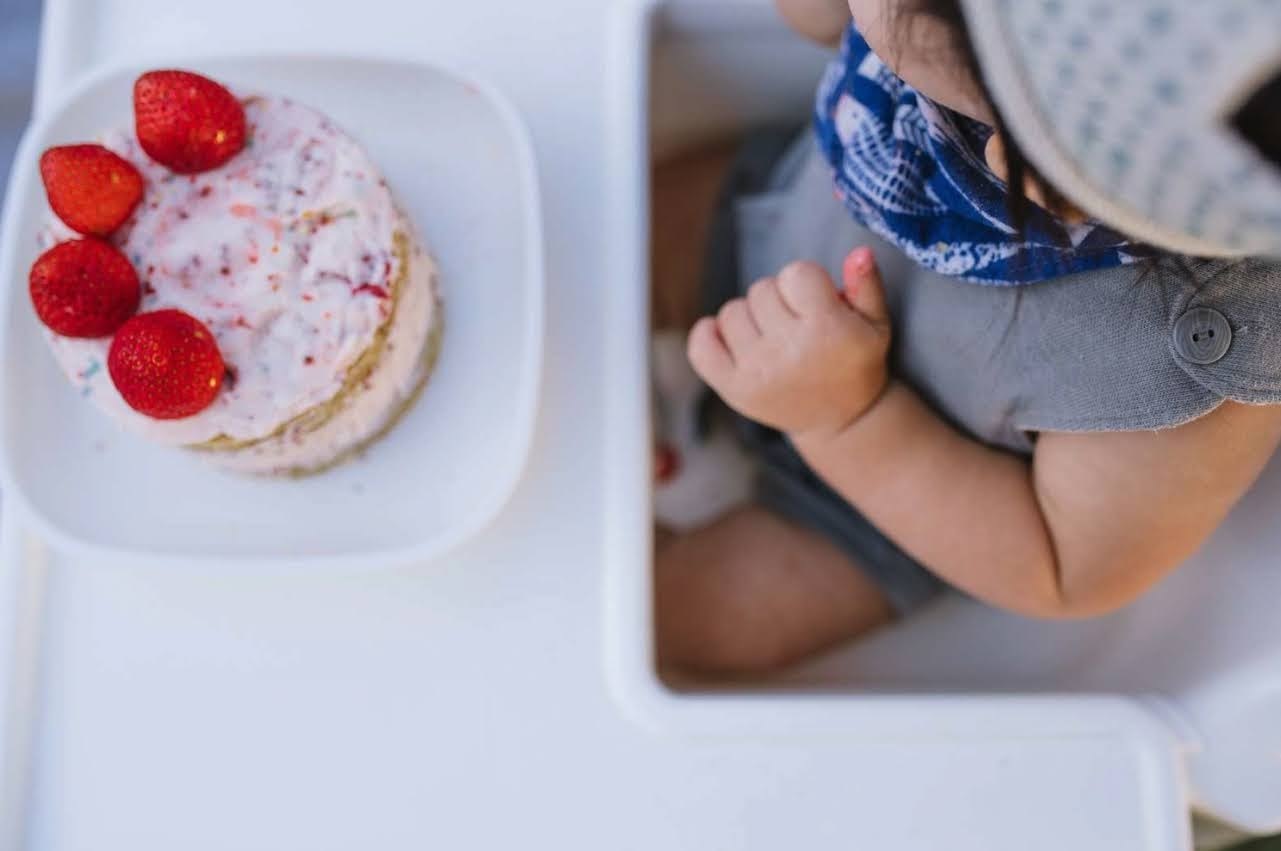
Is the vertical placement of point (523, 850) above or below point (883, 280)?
below

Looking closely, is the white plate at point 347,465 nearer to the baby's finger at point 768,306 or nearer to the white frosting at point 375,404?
the white frosting at point 375,404

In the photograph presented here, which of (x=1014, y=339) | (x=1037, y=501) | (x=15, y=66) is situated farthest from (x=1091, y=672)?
(x=15, y=66)

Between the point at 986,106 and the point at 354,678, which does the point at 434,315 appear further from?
the point at 986,106

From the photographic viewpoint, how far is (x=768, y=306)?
0.53 meters

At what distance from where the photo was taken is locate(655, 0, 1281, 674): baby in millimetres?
253

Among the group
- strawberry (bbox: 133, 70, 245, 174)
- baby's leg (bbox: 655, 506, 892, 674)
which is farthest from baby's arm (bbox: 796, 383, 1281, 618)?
strawberry (bbox: 133, 70, 245, 174)

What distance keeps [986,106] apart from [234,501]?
15.6 inches

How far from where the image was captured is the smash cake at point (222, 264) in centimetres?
43

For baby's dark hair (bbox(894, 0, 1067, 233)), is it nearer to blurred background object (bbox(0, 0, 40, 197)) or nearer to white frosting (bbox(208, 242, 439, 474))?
white frosting (bbox(208, 242, 439, 474))

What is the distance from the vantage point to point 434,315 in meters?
0.51

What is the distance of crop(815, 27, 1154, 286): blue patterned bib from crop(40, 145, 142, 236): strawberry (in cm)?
34

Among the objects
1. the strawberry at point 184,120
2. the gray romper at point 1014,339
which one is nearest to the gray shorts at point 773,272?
the gray romper at point 1014,339

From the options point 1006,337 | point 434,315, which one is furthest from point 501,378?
point 1006,337

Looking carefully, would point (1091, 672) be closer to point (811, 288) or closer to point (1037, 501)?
point (1037, 501)
